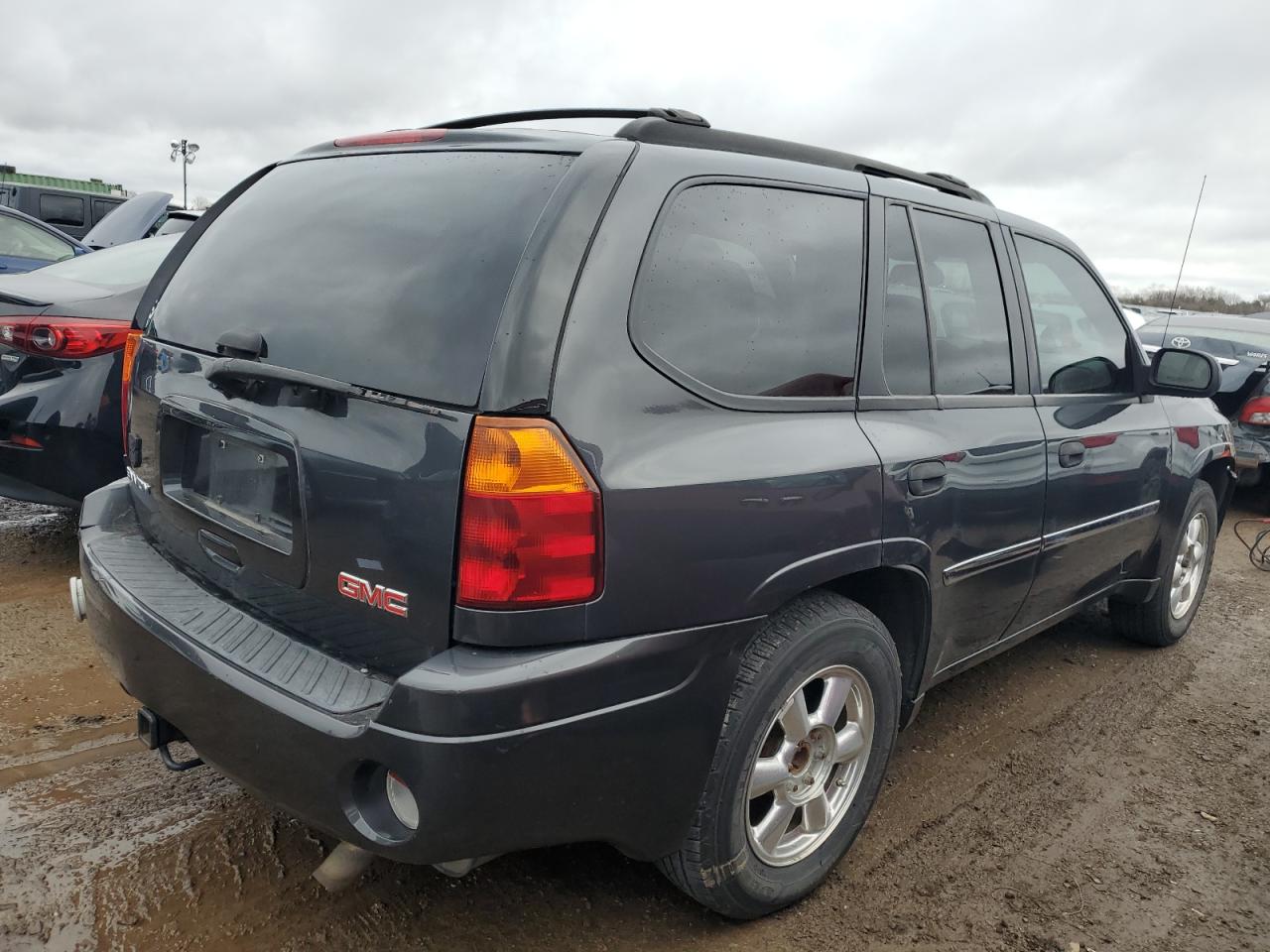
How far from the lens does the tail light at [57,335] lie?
3885 mm

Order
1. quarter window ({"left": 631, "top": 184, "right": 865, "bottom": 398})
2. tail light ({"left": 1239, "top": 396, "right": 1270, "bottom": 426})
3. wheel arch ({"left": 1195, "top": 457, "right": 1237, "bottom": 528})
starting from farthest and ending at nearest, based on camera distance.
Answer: tail light ({"left": 1239, "top": 396, "right": 1270, "bottom": 426})
wheel arch ({"left": 1195, "top": 457, "right": 1237, "bottom": 528})
quarter window ({"left": 631, "top": 184, "right": 865, "bottom": 398})

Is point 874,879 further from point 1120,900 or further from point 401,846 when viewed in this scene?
point 401,846

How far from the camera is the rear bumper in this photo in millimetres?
1729

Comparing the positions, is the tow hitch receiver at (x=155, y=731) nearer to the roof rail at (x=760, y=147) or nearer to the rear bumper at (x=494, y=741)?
the rear bumper at (x=494, y=741)

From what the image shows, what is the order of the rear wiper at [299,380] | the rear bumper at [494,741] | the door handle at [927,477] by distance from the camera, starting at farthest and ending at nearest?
the door handle at [927,477]
the rear wiper at [299,380]
the rear bumper at [494,741]

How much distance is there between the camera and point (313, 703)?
6.11 ft

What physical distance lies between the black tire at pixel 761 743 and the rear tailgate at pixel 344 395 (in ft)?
2.32

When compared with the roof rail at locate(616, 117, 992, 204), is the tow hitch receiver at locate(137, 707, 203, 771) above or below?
below

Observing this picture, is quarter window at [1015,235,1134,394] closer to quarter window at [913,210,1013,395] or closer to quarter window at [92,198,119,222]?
quarter window at [913,210,1013,395]

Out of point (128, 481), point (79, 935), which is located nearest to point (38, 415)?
point (128, 481)

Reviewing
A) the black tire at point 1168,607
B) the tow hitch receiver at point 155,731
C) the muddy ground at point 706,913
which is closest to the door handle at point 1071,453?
the muddy ground at point 706,913

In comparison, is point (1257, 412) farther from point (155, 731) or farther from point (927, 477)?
point (155, 731)

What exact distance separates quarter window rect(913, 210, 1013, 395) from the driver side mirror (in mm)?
1024

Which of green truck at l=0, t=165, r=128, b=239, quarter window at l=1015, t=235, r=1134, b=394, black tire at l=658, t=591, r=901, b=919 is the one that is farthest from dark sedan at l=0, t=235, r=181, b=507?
green truck at l=0, t=165, r=128, b=239
